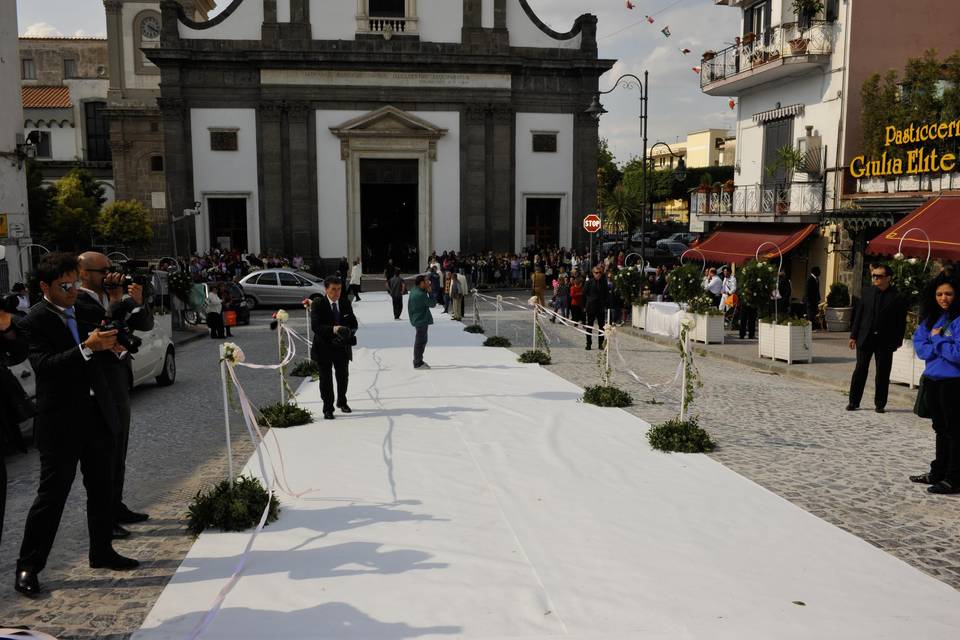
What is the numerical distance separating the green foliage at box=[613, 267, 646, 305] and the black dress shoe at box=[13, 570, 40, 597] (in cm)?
1837

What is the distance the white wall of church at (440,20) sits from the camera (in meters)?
36.1

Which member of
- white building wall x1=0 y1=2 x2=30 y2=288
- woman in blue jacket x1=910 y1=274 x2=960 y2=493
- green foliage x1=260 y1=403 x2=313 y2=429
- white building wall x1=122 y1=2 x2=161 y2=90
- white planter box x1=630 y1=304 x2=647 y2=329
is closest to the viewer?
woman in blue jacket x1=910 y1=274 x2=960 y2=493

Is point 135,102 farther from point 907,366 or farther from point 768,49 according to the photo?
point 907,366

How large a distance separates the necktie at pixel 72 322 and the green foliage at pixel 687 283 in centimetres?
1510

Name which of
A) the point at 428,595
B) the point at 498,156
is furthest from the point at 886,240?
the point at 498,156

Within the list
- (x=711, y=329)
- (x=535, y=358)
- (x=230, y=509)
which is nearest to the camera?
(x=230, y=509)

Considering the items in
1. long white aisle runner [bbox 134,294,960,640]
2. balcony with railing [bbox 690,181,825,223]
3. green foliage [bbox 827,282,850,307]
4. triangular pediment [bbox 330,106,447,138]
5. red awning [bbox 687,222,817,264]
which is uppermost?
triangular pediment [bbox 330,106,447,138]

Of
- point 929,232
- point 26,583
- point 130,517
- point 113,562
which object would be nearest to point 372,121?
point 929,232

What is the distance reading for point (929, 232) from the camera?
55.8 ft

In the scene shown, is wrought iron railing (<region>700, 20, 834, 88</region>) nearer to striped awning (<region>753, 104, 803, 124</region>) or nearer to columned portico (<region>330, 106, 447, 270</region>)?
striped awning (<region>753, 104, 803, 124</region>)

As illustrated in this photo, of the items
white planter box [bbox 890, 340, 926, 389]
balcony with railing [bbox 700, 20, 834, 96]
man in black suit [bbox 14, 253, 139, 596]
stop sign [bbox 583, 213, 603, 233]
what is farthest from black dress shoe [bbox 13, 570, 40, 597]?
stop sign [bbox 583, 213, 603, 233]

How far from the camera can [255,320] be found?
25.2 metres

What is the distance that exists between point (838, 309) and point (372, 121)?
22.2m

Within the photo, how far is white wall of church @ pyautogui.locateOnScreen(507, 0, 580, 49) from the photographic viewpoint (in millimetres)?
36875
